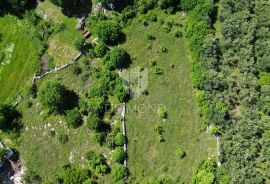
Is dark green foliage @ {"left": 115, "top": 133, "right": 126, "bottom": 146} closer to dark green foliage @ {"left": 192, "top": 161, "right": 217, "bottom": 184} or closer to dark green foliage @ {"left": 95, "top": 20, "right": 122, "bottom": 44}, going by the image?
dark green foliage @ {"left": 192, "top": 161, "right": 217, "bottom": 184}

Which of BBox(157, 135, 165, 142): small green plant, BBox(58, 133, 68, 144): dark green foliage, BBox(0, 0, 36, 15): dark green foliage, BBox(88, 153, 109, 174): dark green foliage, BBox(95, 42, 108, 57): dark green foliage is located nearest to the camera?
BBox(88, 153, 109, 174): dark green foliage

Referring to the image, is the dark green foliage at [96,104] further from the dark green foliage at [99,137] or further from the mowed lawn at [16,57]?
the mowed lawn at [16,57]

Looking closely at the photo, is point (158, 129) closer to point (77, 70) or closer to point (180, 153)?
point (180, 153)

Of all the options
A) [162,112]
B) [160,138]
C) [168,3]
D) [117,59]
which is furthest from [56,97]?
[168,3]

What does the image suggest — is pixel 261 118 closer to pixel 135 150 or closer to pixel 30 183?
pixel 135 150

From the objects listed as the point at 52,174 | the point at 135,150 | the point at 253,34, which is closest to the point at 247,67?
the point at 253,34

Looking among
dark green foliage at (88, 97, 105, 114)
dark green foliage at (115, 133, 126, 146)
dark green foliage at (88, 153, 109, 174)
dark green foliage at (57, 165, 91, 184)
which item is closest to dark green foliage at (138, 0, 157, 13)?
dark green foliage at (88, 97, 105, 114)
